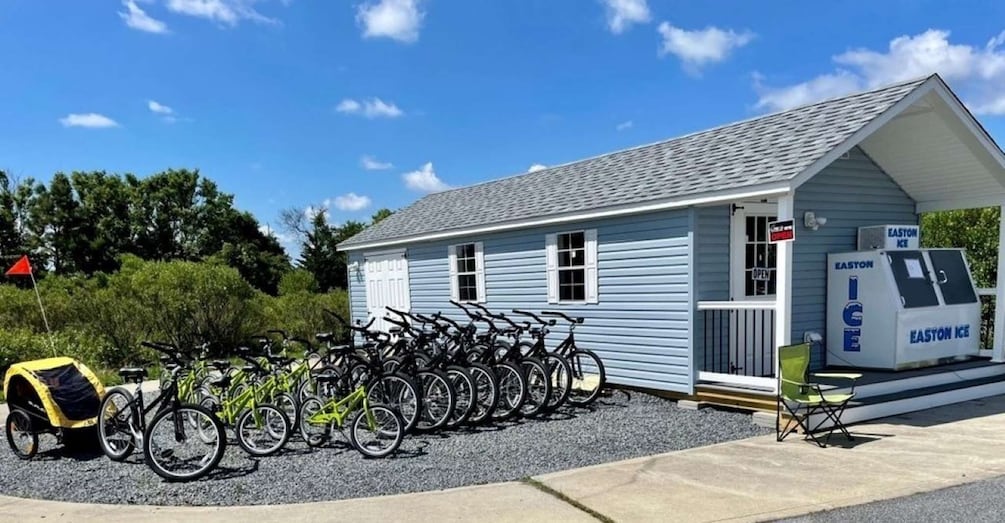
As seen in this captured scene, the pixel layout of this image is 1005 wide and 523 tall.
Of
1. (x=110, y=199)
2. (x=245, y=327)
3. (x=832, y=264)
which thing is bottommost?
(x=245, y=327)

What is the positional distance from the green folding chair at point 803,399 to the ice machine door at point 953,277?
3.00 metres

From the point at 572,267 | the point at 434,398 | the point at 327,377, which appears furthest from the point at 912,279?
the point at 327,377

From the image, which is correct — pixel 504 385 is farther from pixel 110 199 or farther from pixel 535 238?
pixel 110 199

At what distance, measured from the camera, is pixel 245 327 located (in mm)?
14703

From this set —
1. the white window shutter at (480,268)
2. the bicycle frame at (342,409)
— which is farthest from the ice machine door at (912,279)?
A: the bicycle frame at (342,409)

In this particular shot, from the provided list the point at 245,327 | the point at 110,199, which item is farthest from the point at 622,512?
the point at 110,199

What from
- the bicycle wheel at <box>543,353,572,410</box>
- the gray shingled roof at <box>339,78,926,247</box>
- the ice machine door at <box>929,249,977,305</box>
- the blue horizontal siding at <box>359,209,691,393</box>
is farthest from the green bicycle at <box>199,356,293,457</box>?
the ice machine door at <box>929,249,977,305</box>

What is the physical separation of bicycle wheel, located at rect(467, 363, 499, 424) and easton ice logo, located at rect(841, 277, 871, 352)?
183 inches

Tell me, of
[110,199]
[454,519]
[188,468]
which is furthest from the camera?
[110,199]

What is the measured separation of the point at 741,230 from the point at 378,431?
195 inches

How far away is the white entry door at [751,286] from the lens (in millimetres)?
7449

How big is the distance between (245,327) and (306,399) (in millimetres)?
9824

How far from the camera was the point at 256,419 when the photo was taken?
567 cm

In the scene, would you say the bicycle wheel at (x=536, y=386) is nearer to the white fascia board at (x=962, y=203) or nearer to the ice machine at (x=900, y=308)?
the ice machine at (x=900, y=308)
